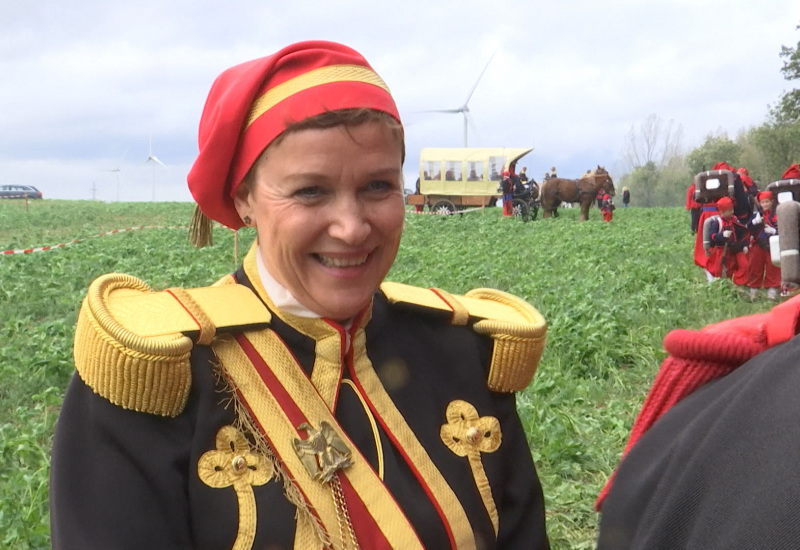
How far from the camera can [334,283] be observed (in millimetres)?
1692

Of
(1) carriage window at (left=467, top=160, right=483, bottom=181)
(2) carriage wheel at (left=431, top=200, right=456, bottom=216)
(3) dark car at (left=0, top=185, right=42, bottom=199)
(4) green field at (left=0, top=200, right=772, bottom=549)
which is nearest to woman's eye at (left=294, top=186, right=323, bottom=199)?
(4) green field at (left=0, top=200, right=772, bottom=549)

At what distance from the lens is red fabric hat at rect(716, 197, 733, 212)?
8.79 m

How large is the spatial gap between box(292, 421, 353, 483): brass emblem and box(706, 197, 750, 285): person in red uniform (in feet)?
26.9

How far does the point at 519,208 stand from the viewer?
23844mm

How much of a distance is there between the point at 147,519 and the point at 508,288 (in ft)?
25.8

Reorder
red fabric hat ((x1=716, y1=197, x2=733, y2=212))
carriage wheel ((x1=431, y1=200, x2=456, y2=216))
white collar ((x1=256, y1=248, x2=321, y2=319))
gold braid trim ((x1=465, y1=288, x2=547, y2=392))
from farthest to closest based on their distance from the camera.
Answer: carriage wheel ((x1=431, y1=200, x2=456, y2=216))
red fabric hat ((x1=716, y1=197, x2=733, y2=212))
gold braid trim ((x1=465, y1=288, x2=547, y2=392))
white collar ((x1=256, y1=248, x2=321, y2=319))

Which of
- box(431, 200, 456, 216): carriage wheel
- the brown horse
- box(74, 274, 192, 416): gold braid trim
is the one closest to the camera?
box(74, 274, 192, 416): gold braid trim

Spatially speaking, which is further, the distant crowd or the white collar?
the distant crowd

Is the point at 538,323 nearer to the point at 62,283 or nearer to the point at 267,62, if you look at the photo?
the point at 267,62

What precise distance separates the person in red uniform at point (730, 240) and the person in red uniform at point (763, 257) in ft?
0.25

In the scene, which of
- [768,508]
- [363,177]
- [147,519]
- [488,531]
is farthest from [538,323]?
[768,508]

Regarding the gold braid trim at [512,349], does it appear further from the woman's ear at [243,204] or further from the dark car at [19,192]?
the dark car at [19,192]

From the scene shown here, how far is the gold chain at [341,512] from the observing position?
1619 mm

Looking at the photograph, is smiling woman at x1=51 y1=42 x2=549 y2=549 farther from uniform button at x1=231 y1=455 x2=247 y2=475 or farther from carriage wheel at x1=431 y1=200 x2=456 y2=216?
carriage wheel at x1=431 y1=200 x2=456 y2=216
